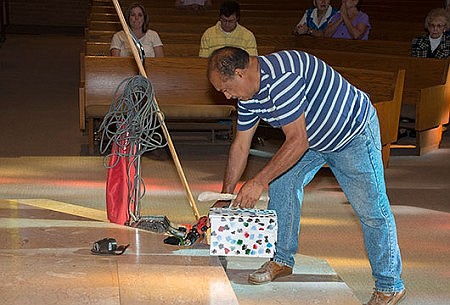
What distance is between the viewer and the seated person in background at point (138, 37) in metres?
8.60

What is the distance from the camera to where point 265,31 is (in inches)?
428

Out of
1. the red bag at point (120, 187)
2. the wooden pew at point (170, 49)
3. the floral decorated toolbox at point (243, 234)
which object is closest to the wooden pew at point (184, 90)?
the wooden pew at point (170, 49)

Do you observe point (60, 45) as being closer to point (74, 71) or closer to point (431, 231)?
point (74, 71)

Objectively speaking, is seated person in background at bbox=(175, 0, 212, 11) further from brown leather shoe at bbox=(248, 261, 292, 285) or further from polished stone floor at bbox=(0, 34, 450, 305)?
brown leather shoe at bbox=(248, 261, 292, 285)

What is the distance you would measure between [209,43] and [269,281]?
15.5 ft

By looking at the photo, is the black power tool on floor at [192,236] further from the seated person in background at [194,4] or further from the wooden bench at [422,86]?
the seated person in background at [194,4]

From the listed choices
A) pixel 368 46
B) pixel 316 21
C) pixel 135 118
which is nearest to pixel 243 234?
pixel 135 118

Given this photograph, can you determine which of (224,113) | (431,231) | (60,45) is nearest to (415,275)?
(431,231)

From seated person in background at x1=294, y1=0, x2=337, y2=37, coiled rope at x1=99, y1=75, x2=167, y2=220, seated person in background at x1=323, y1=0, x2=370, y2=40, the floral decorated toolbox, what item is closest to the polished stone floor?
the floral decorated toolbox

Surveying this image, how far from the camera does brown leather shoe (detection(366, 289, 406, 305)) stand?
4.37m

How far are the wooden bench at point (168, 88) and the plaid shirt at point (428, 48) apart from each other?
1.99 metres

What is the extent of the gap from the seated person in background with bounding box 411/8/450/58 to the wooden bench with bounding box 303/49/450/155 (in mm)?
247

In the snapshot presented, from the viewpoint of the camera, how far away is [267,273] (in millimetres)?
4461

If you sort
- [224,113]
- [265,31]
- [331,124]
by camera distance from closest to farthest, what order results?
[331,124]
[224,113]
[265,31]
